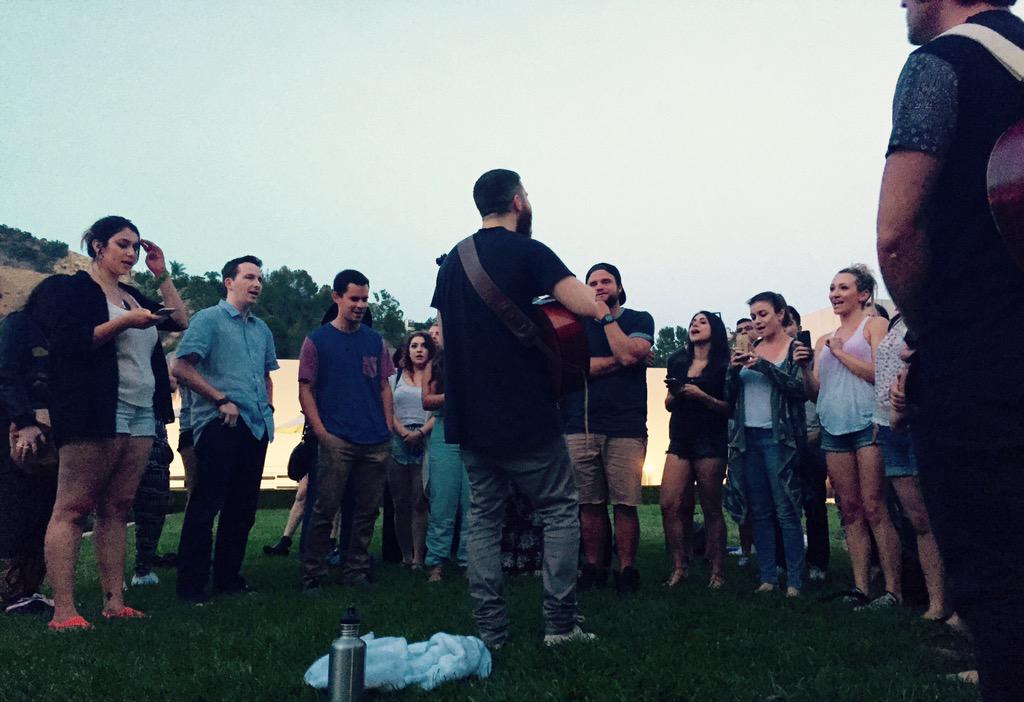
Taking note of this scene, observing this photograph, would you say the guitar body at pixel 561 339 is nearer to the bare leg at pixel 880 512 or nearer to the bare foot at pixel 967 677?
the bare foot at pixel 967 677

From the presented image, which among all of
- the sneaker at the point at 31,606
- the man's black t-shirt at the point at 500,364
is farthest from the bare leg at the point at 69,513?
the man's black t-shirt at the point at 500,364

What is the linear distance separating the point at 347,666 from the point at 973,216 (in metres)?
2.51

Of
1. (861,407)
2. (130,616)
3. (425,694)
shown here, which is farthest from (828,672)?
(130,616)

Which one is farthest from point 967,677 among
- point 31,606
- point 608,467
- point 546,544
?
point 31,606

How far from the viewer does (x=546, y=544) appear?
13.8ft

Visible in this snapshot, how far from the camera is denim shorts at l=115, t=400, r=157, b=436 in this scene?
502 centimetres

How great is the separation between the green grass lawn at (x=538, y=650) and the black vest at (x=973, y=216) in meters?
2.01

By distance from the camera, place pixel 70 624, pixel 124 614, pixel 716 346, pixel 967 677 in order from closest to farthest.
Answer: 1. pixel 967 677
2. pixel 70 624
3. pixel 124 614
4. pixel 716 346

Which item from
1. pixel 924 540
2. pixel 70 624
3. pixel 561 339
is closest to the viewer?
pixel 561 339

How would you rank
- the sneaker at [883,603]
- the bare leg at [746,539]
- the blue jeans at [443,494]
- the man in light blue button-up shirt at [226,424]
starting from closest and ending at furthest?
the sneaker at [883,603] < the man in light blue button-up shirt at [226,424] < the blue jeans at [443,494] < the bare leg at [746,539]

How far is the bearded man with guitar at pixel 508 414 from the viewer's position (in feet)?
13.4

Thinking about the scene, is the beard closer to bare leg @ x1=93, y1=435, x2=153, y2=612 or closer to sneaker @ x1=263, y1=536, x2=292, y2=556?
bare leg @ x1=93, y1=435, x2=153, y2=612

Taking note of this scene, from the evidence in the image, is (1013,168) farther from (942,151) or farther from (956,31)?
(956,31)

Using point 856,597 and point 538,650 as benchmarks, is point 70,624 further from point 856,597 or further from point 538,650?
point 856,597
